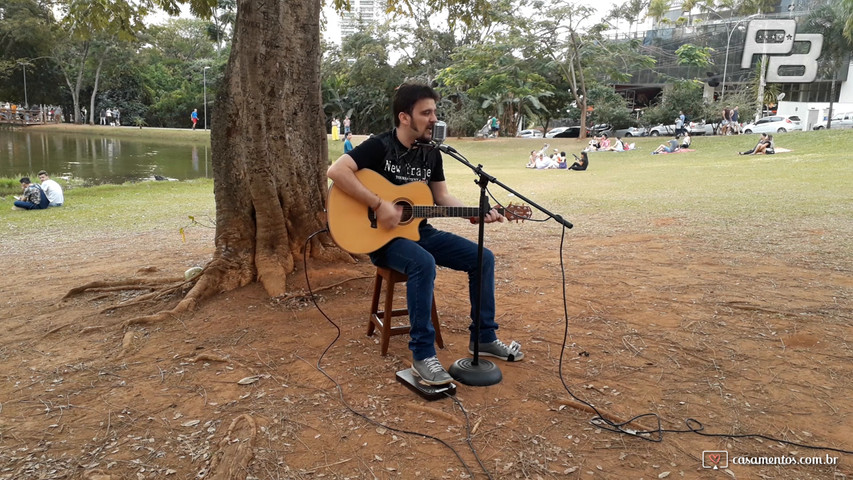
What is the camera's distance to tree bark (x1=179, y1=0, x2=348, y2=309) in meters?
4.44

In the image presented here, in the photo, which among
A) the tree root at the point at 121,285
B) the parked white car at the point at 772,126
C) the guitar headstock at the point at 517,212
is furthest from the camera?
the parked white car at the point at 772,126

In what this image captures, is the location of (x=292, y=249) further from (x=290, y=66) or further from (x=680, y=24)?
(x=680, y=24)

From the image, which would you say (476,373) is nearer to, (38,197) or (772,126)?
(38,197)

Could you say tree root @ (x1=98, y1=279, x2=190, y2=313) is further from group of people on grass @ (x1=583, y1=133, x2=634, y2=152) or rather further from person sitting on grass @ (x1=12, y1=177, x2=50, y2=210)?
group of people on grass @ (x1=583, y1=133, x2=634, y2=152)

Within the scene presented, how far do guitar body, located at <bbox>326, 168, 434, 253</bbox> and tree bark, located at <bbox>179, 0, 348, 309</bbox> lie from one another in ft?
4.17

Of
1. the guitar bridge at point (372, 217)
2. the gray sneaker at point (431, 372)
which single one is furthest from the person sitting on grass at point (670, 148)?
the gray sneaker at point (431, 372)

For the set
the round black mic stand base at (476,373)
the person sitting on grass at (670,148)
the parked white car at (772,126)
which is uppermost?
the parked white car at (772,126)

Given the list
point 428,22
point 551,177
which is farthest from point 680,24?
point 551,177

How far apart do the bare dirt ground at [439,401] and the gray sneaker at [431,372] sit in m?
0.12

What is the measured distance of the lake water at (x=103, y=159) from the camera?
21.7 metres

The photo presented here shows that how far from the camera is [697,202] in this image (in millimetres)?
10820

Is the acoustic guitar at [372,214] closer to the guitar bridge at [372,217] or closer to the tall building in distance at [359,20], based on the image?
the guitar bridge at [372,217]

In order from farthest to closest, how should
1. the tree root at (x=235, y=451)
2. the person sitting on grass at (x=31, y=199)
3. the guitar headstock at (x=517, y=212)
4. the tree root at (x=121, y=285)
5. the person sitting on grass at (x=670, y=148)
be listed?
the person sitting on grass at (x=670, y=148)
the person sitting on grass at (x=31, y=199)
the tree root at (x=121, y=285)
the guitar headstock at (x=517, y=212)
the tree root at (x=235, y=451)

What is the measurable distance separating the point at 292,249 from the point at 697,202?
341 inches
